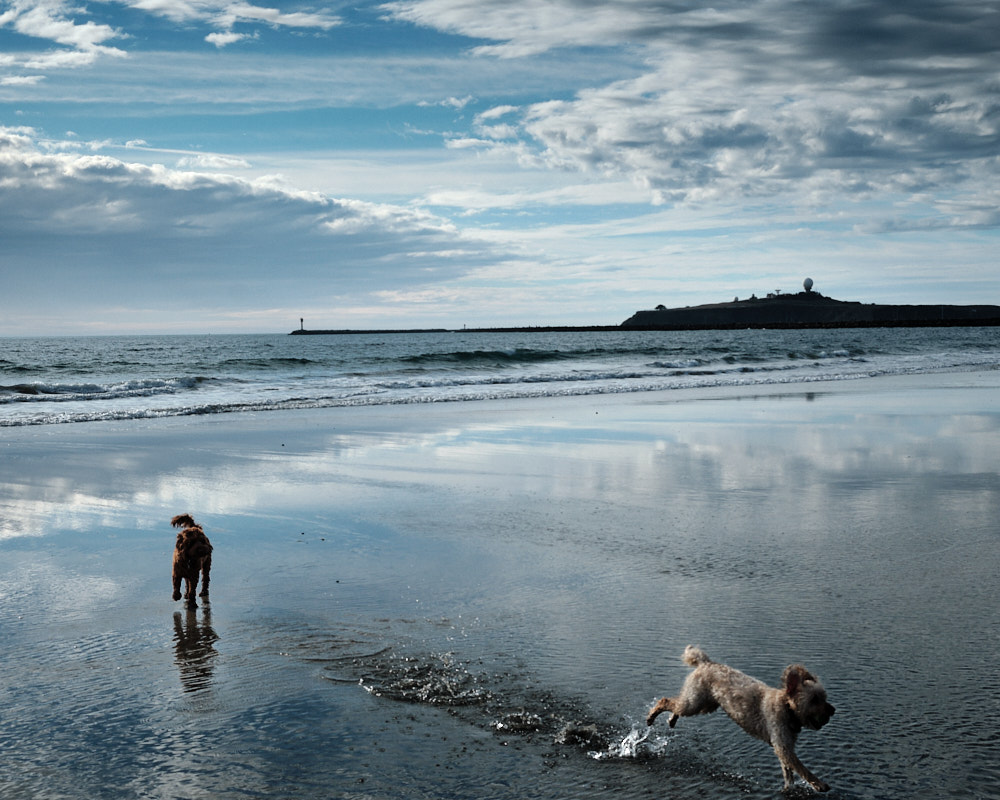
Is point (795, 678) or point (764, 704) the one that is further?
point (764, 704)

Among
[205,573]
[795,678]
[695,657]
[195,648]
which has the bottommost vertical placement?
[195,648]

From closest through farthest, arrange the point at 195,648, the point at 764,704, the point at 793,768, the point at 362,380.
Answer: the point at 793,768
the point at 764,704
the point at 195,648
the point at 362,380

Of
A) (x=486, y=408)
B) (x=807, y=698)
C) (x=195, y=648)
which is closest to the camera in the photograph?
(x=807, y=698)

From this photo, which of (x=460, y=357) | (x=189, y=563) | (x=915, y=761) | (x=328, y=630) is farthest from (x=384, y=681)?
(x=460, y=357)

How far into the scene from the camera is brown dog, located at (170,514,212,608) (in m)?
5.55

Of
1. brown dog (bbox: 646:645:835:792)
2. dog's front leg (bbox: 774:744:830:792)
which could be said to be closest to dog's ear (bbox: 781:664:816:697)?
brown dog (bbox: 646:645:835:792)

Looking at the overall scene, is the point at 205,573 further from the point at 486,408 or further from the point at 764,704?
the point at 486,408

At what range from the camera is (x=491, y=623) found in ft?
16.7

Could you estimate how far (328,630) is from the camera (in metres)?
5.04

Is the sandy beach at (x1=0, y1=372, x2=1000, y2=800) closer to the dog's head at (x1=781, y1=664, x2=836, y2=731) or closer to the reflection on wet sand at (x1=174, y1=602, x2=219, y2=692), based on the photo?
the reflection on wet sand at (x1=174, y1=602, x2=219, y2=692)

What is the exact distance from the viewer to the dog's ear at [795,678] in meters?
3.08

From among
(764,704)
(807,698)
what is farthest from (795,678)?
(764,704)

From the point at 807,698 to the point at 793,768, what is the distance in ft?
1.09

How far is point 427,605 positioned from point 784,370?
1360 inches
